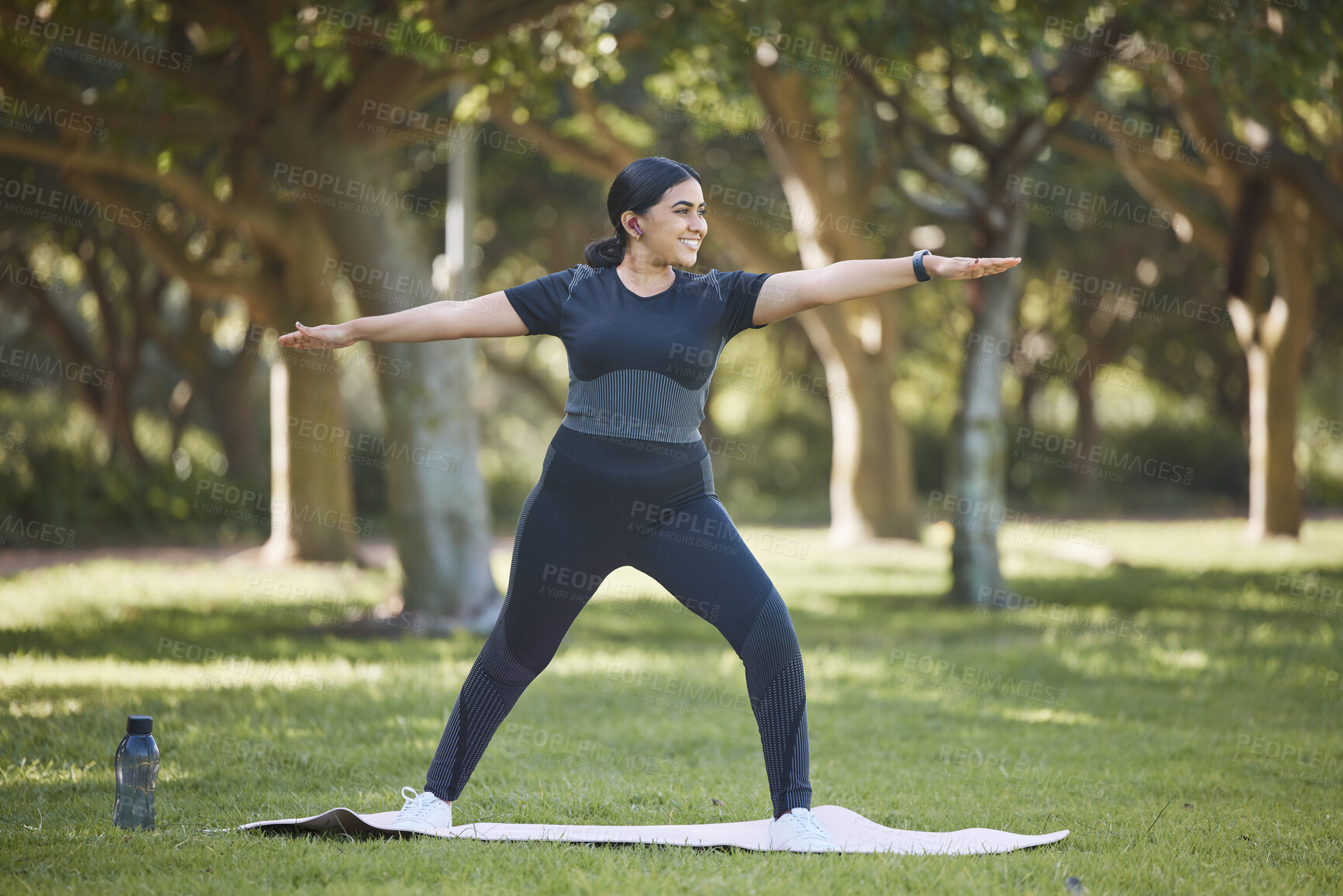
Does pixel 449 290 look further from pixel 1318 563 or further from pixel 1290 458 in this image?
pixel 1290 458

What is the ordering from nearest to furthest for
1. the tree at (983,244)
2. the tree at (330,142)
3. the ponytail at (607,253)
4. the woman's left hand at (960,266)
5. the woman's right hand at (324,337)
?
the woman's left hand at (960,266) → the woman's right hand at (324,337) → the ponytail at (607,253) → the tree at (330,142) → the tree at (983,244)

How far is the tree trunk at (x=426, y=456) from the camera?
10.5 metres

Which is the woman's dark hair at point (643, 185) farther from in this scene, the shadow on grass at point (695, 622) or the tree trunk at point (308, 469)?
the tree trunk at point (308, 469)

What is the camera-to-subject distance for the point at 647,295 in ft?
13.8

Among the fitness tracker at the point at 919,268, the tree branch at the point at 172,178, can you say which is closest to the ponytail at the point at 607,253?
the fitness tracker at the point at 919,268

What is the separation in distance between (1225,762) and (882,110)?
10455mm

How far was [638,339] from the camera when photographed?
405 centimetres

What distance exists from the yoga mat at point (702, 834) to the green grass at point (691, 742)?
0.09m

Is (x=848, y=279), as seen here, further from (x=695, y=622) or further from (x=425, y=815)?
(x=695, y=622)

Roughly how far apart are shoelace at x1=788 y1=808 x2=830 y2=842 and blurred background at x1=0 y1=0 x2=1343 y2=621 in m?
6.76

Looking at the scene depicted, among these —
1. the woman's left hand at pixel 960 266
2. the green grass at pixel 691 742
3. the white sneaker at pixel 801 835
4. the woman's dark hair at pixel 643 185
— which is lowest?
the green grass at pixel 691 742

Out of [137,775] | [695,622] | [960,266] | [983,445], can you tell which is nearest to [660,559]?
[960,266]

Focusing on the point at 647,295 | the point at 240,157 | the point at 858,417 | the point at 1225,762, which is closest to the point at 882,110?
the point at 858,417

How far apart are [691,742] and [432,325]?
3200 mm
